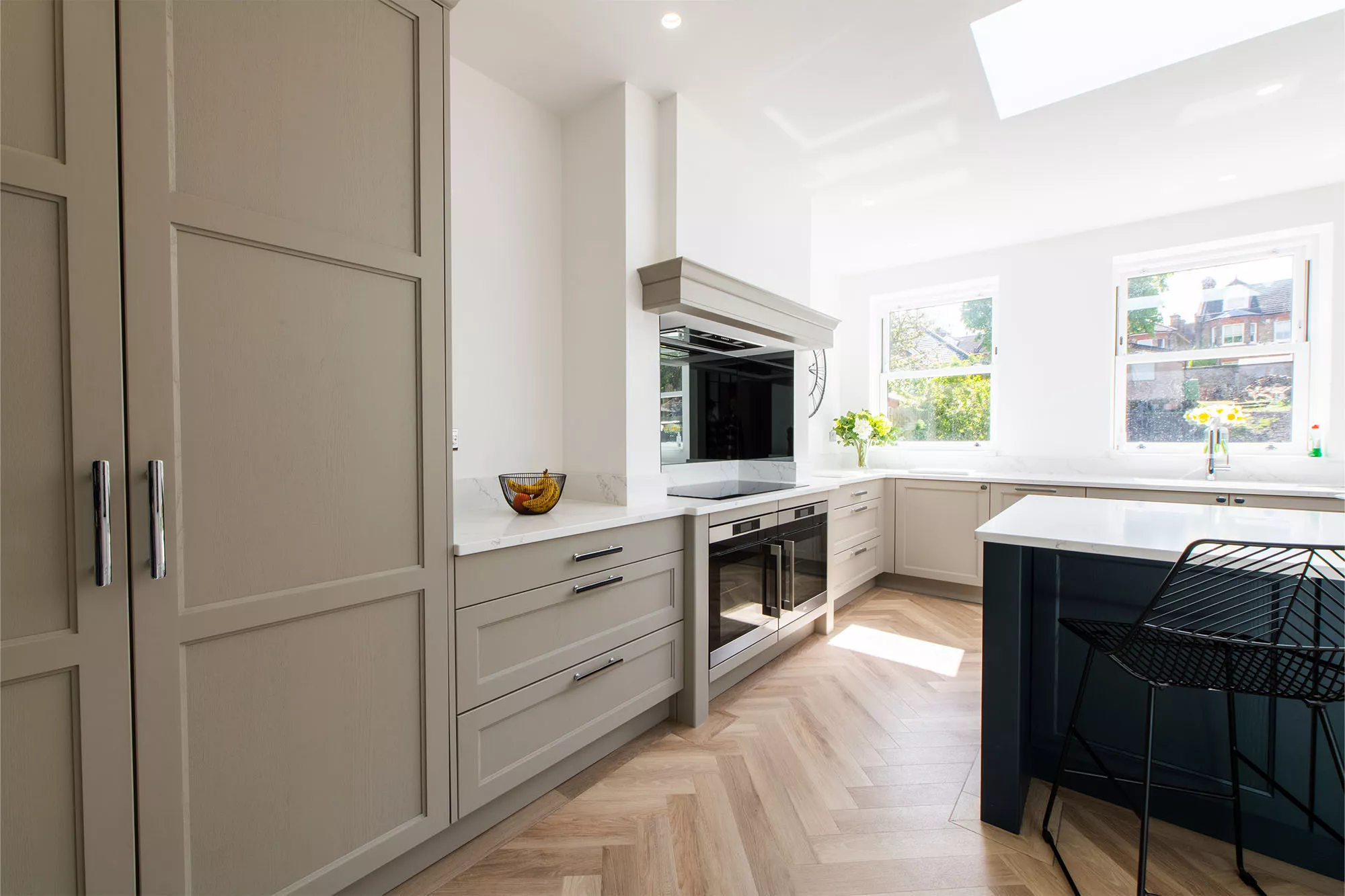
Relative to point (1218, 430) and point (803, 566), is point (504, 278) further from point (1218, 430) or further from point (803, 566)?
point (1218, 430)

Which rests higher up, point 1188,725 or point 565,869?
point 1188,725

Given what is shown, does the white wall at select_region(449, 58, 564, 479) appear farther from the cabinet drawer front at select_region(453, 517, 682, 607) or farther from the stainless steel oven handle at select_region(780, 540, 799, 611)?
the stainless steel oven handle at select_region(780, 540, 799, 611)

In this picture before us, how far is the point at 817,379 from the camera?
4480 mm

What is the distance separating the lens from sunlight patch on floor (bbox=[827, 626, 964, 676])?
9.24ft

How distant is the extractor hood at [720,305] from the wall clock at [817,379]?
1.24 metres

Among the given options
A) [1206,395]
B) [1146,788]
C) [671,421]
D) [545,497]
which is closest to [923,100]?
[671,421]

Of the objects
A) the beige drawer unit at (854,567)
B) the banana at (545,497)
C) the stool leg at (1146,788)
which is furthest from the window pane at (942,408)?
the banana at (545,497)

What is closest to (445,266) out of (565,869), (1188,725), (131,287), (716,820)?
(131,287)

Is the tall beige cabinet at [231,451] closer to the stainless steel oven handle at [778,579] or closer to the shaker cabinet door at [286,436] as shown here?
the shaker cabinet door at [286,436]

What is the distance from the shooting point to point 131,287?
3.22ft

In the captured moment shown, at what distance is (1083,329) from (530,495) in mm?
4181

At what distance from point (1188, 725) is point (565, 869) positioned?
1812mm

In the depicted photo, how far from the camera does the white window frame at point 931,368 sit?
438cm

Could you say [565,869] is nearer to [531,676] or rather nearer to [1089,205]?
[531,676]
